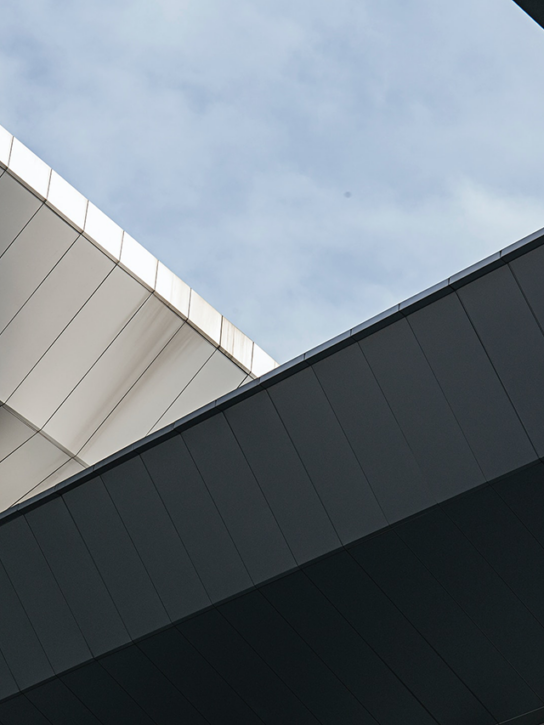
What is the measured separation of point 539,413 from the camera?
7.73 m

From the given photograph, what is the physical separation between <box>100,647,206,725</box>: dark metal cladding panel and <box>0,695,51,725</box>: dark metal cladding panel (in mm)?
1601

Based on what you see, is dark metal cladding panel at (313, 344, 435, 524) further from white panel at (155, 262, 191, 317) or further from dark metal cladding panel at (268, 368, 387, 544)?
white panel at (155, 262, 191, 317)

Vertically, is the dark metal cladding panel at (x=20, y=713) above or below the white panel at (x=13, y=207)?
below

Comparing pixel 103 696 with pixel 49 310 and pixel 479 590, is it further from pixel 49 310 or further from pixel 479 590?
pixel 49 310

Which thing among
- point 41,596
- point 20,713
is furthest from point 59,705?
point 41,596

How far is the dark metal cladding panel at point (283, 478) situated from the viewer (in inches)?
349

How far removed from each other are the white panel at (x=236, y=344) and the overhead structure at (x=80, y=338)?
35 mm

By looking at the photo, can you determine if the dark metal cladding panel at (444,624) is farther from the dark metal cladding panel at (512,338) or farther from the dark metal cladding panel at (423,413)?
the dark metal cladding panel at (512,338)

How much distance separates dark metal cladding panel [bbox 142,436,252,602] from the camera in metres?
9.43

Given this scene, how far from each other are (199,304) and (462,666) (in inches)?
296

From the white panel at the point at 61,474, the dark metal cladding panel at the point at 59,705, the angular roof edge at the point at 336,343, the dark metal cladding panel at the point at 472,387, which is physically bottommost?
the dark metal cladding panel at the point at 59,705

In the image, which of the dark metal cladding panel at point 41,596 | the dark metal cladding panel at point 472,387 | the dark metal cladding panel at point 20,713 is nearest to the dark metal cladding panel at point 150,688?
the dark metal cladding panel at point 41,596

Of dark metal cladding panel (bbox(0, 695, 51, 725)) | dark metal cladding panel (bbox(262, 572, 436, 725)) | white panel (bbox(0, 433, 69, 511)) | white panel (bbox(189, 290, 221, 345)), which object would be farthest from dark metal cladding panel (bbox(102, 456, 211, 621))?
white panel (bbox(189, 290, 221, 345))

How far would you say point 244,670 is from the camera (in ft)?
33.3
